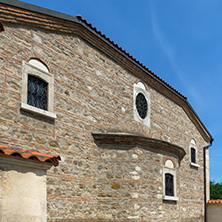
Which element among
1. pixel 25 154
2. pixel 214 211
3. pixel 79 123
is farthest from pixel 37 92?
pixel 214 211

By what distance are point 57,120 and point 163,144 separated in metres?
3.77

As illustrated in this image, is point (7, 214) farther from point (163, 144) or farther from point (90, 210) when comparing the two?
point (163, 144)

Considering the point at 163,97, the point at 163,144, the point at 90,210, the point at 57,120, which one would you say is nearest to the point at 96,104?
the point at 57,120

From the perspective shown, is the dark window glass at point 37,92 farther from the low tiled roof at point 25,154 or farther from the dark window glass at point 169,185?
the dark window glass at point 169,185

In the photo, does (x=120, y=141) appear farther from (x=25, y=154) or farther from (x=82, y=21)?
(x=25, y=154)

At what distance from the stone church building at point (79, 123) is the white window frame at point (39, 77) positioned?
0.03m

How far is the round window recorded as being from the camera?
40.7 ft

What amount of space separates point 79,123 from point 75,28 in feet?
9.39

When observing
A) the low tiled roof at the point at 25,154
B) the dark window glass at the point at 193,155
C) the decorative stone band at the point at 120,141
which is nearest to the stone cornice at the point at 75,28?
the decorative stone band at the point at 120,141

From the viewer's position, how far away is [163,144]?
1049 cm

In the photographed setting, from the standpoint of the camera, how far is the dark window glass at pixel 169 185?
10928 millimetres

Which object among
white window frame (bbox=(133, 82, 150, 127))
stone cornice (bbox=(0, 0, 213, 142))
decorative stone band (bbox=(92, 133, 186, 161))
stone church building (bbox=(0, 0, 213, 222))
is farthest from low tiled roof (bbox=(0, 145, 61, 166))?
white window frame (bbox=(133, 82, 150, 127))

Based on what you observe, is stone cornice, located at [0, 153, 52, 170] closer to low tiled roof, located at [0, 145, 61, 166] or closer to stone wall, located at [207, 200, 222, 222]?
low tiled roof, located at [0, 145, 61, 166]

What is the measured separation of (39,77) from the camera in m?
8.30
